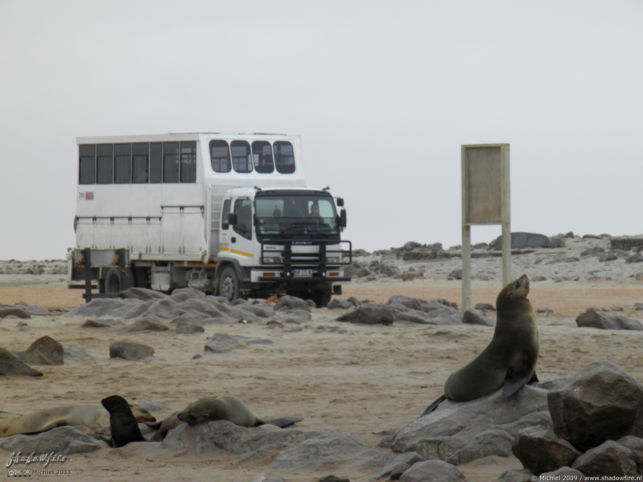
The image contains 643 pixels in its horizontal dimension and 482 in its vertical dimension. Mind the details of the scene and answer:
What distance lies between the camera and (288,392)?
31.6 ft

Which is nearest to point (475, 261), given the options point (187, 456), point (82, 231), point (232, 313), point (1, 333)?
point (82, 231)

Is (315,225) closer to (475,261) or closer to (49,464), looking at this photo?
(49,464)

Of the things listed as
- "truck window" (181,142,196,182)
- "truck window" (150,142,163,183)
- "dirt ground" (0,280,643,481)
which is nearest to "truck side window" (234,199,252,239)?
"truck window" (181,142,196,182)

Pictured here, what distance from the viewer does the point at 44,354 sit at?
1181 centimetres

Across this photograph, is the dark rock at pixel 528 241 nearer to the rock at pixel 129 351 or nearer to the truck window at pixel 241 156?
the truck window at pixel 241 156

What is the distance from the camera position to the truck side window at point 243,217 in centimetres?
2489

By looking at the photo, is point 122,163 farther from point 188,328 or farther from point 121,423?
point 121,423

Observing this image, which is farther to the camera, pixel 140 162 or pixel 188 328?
pixel 140 162

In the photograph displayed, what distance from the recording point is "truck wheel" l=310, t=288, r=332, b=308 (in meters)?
26.1

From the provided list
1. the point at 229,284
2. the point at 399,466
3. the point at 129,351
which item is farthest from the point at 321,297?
the point at 399,466

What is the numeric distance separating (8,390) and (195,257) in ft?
58.5

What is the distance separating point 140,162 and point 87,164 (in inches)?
94.6

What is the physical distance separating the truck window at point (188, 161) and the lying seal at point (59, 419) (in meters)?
20.3

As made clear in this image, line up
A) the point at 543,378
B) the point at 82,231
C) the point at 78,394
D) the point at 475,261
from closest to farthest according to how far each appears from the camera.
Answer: the point at 78,394 → the point at 543,378 → the point at 82,231 → the point at 475,261
